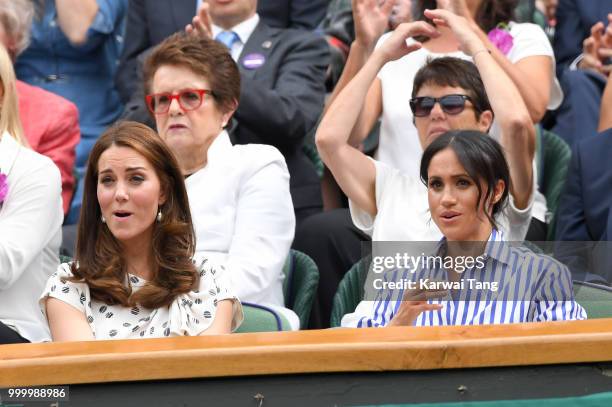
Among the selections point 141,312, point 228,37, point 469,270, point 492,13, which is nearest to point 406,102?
point 492,13

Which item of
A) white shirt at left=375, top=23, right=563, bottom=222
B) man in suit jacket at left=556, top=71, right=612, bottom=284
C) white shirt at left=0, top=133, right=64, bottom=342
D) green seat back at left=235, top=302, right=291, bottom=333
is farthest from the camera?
white shirt at left=375, top=23, right=563, bottom=222

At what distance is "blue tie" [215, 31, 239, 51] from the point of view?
5.44 meters

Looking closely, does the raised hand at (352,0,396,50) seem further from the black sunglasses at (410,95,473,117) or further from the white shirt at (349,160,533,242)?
the white shirt at (349,160,533,242)

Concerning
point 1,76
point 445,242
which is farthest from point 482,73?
point 1,76

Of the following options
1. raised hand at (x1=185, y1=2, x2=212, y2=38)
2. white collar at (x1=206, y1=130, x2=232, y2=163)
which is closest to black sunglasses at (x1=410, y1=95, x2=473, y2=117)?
white collar at (x1=206, y1=130, x2=232, y2=163)

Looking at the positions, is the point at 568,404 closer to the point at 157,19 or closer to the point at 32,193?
the point at 32,193

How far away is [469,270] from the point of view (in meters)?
3.57

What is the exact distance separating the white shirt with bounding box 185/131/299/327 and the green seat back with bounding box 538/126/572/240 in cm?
126

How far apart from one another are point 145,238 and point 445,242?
898mm

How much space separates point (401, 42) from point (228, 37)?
119cm

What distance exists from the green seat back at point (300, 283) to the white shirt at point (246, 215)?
81 millimetres

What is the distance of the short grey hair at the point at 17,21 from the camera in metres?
5.41

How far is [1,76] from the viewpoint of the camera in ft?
14.5

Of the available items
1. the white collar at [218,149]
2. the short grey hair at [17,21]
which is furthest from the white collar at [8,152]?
the short grey hair at [17,21]
